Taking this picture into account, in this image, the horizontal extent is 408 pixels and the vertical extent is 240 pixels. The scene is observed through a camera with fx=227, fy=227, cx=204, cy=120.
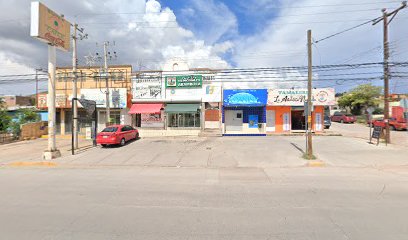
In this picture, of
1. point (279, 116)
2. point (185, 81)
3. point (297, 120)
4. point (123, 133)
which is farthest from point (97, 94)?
point (297, 120)

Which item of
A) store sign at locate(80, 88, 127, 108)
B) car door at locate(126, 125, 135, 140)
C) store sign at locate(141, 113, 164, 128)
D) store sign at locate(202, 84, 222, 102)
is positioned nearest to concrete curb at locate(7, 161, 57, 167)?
car door at locate(126, 125, 135, 140)

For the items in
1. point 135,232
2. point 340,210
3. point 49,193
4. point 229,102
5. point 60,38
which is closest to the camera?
point 135,232

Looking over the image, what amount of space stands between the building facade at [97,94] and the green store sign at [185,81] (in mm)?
4616

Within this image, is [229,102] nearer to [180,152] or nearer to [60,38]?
[180,152]

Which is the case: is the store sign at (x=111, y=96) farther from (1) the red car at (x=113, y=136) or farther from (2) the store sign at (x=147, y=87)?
(1) the red car at (x=113, y=136)

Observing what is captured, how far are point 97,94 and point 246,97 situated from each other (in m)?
15.5

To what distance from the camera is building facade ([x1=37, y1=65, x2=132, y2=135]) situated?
23.6 m

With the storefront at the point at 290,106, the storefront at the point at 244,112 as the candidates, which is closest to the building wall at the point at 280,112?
the storefront at the point at 290,106

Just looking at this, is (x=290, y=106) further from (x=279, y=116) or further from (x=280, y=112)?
(x=279, y=116)

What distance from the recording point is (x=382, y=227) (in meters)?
4.40

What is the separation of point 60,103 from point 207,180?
22.8 m

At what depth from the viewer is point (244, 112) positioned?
23984mm

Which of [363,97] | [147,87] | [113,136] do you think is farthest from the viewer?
[363,97]

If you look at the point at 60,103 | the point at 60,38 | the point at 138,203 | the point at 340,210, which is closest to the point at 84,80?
the point at 60,103
